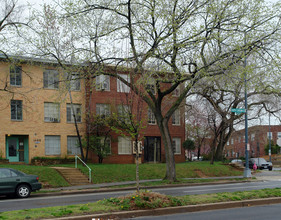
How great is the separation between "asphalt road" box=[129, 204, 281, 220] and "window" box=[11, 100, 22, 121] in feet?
79.6

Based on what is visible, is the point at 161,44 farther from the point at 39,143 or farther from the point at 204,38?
the point at 39,143

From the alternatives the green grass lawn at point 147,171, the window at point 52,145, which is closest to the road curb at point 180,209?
the green grass lawn at point 147,171

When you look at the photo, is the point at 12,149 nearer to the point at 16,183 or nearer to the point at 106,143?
the point at 106,143

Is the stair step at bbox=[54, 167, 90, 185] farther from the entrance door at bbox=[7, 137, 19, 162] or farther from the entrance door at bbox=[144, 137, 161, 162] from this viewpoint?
the entrance door at bbox=[144, 137, 161, 162]

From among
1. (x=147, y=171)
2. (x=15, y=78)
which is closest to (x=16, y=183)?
(x=147, y=171)

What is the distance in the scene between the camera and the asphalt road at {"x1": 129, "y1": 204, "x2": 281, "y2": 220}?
10117 millimetres

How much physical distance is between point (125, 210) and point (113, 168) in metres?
18.0

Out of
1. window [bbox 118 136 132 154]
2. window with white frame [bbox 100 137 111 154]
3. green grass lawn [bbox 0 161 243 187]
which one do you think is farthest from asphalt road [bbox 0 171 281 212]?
window [bbox 118 136 132 154]

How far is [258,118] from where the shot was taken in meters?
37.5

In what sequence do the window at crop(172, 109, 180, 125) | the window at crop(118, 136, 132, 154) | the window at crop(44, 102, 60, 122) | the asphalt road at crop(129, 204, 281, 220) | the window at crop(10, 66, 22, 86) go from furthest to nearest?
the window at crop(172, 109, 180, 125)
the window at crop(118, 136, 132, 154)
the window at crop(44, 102, 60, 122)
the window at crop(10, 66, 22, 86)
the asphalt road at crop(129, 204, 281, 220)

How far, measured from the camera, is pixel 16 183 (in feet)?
55.3

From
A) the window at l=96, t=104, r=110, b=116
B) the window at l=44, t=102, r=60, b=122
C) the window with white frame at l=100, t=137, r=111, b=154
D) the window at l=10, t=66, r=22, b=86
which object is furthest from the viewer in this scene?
the window at l=96, t=104, r=110, b=116

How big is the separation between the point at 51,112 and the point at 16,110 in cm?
311

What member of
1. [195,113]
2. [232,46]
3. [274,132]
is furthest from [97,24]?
[274,132]
